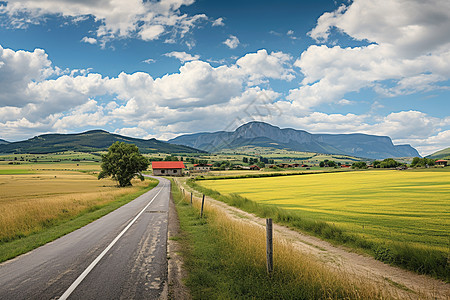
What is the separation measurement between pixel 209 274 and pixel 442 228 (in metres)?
12.2

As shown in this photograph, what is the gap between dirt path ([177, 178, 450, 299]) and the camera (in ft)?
24.8

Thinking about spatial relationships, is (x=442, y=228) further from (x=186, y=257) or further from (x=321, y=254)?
(x=186, y=257)

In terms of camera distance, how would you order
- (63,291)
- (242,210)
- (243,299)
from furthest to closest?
1. (242,210)
2. (63,291)
3. (243,299)

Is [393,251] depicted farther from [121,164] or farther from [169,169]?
[169,169]

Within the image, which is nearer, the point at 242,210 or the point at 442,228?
the point at 442,228

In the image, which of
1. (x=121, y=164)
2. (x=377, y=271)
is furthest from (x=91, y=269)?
(x=121, y=164)

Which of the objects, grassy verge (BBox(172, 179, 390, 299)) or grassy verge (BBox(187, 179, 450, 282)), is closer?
grassy verge (BBox(172, 179, 390, 299))

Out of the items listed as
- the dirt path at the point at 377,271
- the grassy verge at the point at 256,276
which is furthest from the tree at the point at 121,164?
the grassy verge at the point at 256,276

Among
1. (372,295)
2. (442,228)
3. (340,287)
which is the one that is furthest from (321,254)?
(442,228)

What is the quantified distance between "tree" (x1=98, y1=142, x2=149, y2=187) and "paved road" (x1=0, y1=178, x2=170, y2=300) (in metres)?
56.4

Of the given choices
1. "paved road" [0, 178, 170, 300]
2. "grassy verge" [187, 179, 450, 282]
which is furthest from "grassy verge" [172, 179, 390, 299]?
"grassy verge" [187, 179, 450, 282]

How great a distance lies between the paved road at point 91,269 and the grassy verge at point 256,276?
48.4 inches

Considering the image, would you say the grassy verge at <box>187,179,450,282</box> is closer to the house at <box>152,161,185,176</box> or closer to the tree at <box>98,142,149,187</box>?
the tree at <box>98,142,149,187</box>

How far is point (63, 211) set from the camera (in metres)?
21.6
